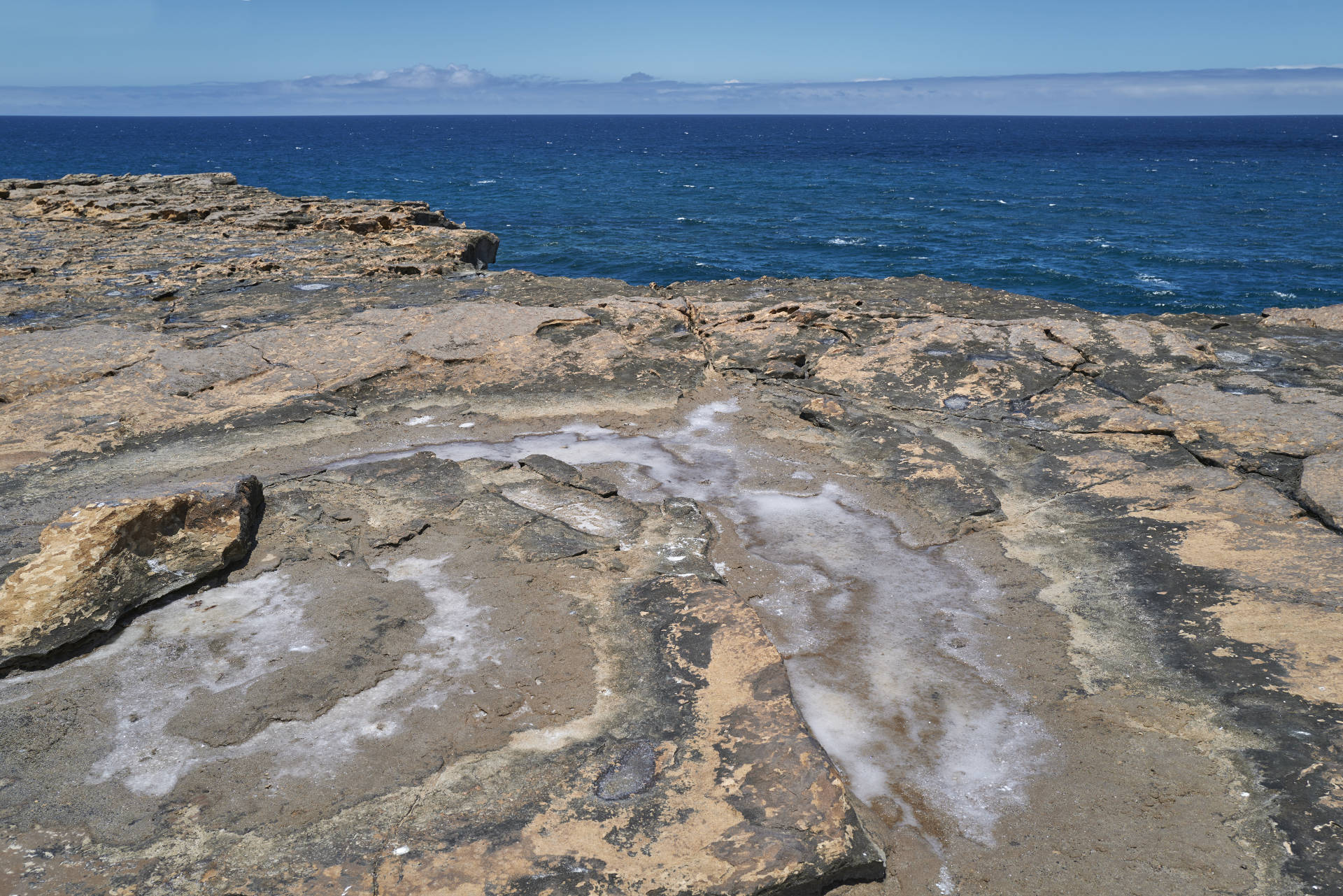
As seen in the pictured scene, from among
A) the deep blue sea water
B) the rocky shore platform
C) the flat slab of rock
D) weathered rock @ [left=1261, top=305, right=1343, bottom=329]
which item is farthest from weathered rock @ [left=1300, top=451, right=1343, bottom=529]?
the deep blue sea water

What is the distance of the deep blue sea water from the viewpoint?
21.8m

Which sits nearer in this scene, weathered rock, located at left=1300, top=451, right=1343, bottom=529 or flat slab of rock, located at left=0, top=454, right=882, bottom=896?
A: flat slab of rock, located at left=0, top=454, right=882, bottom=896

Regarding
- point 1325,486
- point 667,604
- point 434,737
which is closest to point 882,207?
point 1325,486

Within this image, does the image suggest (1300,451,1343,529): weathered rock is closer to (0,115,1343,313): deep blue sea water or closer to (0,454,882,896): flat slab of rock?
(0,454,882,896): flat slab of rock

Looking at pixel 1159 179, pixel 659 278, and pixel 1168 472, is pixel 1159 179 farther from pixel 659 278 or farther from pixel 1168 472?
pixel 1168 472

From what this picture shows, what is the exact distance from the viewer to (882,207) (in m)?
34.8

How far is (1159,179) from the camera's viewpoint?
47312 mm

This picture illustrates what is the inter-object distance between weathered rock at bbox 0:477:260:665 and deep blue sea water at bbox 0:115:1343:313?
17.2 metres

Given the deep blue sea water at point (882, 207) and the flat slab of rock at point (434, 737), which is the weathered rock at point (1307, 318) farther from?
the deep blue sea water at point (882, 207)

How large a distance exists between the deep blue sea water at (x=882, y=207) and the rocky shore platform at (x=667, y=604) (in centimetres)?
1472

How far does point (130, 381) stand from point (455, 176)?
147ft

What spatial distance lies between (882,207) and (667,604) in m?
33.9

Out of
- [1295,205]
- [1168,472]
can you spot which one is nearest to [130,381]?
[1168,472]

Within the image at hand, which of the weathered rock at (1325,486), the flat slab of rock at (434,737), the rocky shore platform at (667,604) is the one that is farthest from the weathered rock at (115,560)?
the weathered rock at (1325,486)
